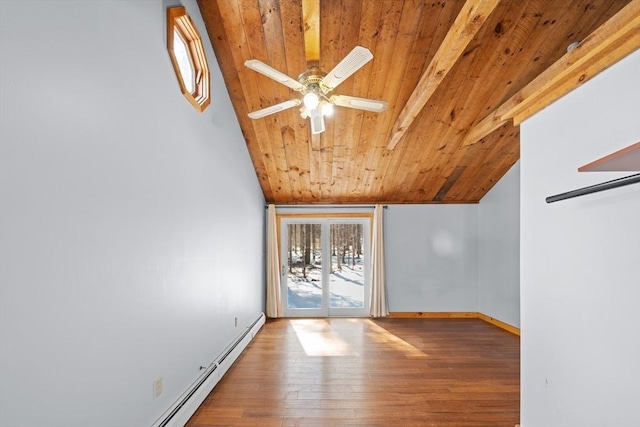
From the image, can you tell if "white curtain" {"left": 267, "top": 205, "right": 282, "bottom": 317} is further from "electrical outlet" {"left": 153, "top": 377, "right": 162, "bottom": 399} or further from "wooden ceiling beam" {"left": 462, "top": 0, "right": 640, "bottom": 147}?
"wooden ceiling beam" {"left": 462, "top": 0, "right": 640, "bottom": 147}

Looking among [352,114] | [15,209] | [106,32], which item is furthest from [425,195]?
[15,209]

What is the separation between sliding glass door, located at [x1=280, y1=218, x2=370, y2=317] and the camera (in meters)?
5.66

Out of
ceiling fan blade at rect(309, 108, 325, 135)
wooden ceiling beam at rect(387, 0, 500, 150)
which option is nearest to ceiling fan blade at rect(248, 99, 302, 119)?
ceiling fan blade at rect(309, 108, 325, 135)

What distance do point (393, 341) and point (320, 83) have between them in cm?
349

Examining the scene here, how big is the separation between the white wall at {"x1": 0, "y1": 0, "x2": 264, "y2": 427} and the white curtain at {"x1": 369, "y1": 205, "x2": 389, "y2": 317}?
3.43 metres

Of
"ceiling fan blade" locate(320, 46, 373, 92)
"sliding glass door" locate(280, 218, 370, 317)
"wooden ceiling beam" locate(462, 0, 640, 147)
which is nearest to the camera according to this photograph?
"wooden ceiling beam" locate(462, 0, 640, 147)

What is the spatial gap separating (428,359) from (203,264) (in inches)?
109

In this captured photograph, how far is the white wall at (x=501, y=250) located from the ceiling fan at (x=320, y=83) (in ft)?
11.1

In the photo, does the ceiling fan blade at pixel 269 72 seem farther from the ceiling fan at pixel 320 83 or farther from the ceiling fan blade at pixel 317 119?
the ceiling fan blade at pixel 317 119

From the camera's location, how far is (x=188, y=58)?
2758mm

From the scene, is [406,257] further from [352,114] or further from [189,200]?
[189,200]

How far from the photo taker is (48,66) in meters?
1.24

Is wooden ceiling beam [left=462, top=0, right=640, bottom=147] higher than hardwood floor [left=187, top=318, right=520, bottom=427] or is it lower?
higher

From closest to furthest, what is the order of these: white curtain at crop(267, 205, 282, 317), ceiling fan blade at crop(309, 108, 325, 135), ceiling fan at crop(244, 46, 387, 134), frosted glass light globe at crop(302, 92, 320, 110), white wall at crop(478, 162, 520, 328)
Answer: ceiling fan at crop(244, 46, 387, 134) < frosted glass light globe at crop(302, 92, 320, 110) < ceiling fan blade at crop(309, 108, 325, 135) < white wall at crop(478, 162, 520, 328) < white curtain at crop(267, 205, 282, 317)
